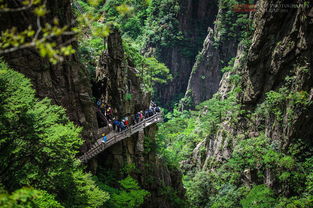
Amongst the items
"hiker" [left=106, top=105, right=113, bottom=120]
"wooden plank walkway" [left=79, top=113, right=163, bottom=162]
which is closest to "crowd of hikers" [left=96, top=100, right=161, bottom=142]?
"hiker" [left=106, top=105, right=113, bottom=120]

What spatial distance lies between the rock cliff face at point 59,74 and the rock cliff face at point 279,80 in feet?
45.8

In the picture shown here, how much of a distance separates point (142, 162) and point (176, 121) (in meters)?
36.7

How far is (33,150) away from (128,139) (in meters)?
10.8

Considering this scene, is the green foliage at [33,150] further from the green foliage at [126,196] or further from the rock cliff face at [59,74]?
the green foliage at [126,196]

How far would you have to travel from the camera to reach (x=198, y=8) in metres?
71.9

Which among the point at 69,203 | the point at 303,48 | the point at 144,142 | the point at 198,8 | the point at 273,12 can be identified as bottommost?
the point at 144,142

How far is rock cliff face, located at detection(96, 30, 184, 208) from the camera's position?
19938 mm

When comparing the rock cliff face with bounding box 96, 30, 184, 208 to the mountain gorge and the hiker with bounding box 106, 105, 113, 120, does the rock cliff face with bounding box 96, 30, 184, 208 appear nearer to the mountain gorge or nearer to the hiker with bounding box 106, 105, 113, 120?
the mountain gorge

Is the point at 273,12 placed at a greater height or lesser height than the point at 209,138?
greater

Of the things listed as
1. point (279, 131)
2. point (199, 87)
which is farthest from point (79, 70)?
point (199, 87)

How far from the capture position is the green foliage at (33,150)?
9.63 meters

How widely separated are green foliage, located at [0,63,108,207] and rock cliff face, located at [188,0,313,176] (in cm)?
1508

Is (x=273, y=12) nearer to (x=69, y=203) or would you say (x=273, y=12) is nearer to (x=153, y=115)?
(x=153, y=115)

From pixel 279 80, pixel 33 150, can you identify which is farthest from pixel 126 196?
pixel 279 80
